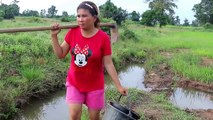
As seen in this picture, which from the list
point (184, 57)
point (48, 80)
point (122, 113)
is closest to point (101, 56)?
point (122, 113)

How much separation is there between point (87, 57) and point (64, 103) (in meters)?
4.04

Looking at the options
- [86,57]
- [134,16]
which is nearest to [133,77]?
[86,57]

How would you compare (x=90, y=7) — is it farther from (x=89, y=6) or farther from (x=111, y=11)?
(x=111, y=11)

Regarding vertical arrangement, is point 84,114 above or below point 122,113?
below

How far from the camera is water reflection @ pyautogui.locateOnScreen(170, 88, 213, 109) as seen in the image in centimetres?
743

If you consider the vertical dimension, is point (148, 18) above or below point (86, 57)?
below

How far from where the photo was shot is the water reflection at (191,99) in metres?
7.43

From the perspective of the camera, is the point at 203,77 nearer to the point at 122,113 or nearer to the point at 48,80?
the point at 48,80

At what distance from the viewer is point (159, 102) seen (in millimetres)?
6262

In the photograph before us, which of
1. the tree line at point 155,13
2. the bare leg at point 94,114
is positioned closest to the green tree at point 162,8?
the tree line at point 155,13

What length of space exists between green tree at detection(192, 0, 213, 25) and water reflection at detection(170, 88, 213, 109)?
3837 cm

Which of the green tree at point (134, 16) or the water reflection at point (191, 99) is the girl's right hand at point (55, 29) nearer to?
the water reflection at point (191, 99)

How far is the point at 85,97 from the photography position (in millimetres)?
3414

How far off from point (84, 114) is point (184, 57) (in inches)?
292
